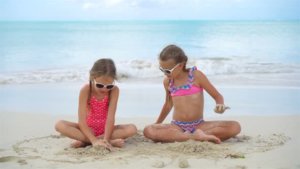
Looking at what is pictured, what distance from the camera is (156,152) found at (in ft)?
12.1

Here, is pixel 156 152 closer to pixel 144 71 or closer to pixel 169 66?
pixel 169 66

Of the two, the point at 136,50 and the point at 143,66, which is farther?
the point at 136,50

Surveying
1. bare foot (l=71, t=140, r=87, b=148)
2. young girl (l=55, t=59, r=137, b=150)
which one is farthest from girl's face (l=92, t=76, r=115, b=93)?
bare foot (l=71, t=140, r=87, b=148)

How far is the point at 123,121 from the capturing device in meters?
5.10

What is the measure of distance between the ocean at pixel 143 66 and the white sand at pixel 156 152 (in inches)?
36.2

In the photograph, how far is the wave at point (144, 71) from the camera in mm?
8953

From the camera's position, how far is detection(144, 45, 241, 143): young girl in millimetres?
4070

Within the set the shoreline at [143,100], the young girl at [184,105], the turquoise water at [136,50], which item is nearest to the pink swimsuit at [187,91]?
the young girl at [184,105]

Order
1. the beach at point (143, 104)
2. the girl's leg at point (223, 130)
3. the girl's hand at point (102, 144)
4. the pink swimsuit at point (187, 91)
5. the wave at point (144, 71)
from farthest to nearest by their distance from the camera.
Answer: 1. the wave at point (144, 71)
2. the pink swimsuit at point (187, 91)
3. the girl's leg at point (223, 130)
4. the girl's hand at point (102, 144)
5. the beach at point (143, 104)

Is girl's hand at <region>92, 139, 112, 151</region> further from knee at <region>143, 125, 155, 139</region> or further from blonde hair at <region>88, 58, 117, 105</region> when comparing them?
blonde hair at <region>88, 58, 117, 105</region>

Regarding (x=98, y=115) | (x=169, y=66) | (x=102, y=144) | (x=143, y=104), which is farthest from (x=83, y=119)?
(x=143, y=104)

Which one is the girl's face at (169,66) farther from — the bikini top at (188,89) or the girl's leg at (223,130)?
the girl's leg at (223,130)

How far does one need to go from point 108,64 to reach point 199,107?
0.96m

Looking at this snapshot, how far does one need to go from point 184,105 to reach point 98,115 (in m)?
0.79
